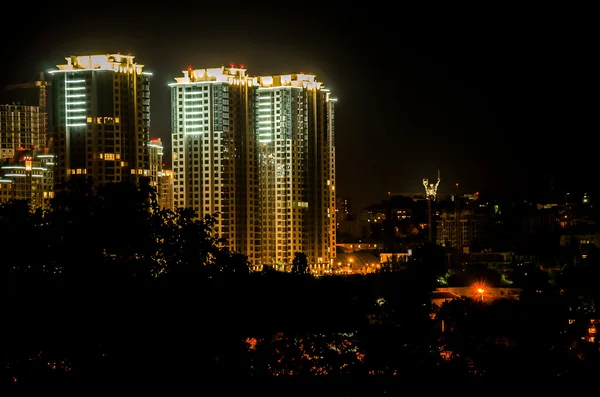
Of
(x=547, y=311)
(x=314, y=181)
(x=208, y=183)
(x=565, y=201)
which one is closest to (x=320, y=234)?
(x=314, y=181)

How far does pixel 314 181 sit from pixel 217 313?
23.0 metres

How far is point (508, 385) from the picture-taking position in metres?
6.64

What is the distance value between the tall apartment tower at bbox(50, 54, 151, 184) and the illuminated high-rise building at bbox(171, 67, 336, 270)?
78.3 inches

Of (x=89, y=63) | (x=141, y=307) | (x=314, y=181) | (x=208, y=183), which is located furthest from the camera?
(x=314, y=181)

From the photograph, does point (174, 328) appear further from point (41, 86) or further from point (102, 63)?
point (41, 86)

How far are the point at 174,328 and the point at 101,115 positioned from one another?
1904 cm

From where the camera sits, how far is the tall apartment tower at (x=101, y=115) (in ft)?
81.5

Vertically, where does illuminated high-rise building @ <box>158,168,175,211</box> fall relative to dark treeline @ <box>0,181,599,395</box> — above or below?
above

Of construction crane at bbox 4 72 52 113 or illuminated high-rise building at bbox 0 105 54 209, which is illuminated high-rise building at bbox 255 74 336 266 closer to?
illuminated high-rise building at bbox 0 105 54 209

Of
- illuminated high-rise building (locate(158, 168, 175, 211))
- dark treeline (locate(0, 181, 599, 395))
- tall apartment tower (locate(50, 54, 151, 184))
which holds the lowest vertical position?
dark treeline (locate(0, 181, 599, 395))

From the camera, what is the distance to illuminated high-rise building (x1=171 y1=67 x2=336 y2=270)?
27047mm

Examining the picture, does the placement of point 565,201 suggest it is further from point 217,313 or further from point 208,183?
point 217,313

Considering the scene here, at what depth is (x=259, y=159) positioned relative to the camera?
2892cm

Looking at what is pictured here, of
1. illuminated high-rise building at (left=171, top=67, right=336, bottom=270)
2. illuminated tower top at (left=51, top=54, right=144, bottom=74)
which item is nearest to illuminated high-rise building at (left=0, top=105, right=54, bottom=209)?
illuminated tower top at (left=51, top=54, right=144, bottom=74)
